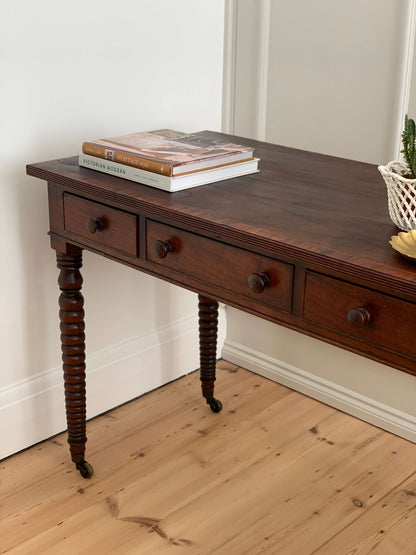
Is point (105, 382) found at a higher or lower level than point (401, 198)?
lower

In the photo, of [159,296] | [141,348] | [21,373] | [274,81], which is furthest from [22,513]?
[274,81]

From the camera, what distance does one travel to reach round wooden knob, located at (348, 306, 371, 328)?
123 centimetres

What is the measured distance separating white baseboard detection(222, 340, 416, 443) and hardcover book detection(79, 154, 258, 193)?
913mm

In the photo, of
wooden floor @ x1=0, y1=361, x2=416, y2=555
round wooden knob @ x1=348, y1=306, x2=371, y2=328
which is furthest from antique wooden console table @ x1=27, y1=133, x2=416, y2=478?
wooden floor @ x1=0, y1=361, x2=416, y2=555

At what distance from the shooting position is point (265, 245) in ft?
4.36

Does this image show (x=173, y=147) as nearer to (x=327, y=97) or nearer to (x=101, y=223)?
(x=101, y=223)

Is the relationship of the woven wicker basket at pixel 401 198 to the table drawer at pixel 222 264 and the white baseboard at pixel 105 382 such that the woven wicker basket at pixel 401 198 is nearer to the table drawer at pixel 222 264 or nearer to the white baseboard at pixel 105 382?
the table drawer at pixel 222 264

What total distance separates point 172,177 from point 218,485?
2.92 ft

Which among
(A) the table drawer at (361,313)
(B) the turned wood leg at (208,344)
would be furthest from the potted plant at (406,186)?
(B) the turned wood leg at (208,344)

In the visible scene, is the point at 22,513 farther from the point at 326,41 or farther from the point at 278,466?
the point at 326,41

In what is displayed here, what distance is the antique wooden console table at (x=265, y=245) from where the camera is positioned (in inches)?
48.5

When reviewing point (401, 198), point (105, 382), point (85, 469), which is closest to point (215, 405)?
point (105, 382)

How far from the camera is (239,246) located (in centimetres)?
141

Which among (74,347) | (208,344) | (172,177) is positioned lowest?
(208,344)
